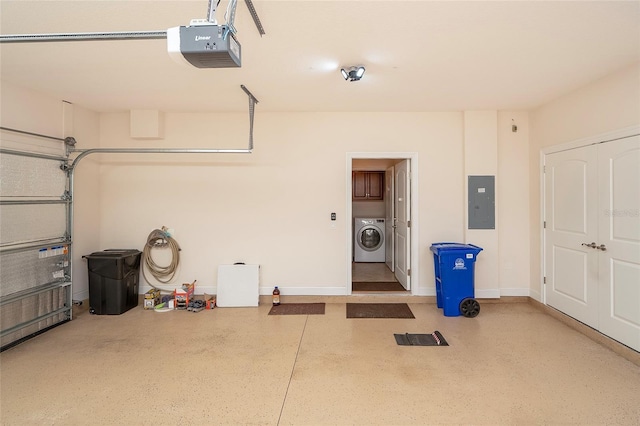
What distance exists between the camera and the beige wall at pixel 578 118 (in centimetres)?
279

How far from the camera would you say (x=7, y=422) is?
2.01m

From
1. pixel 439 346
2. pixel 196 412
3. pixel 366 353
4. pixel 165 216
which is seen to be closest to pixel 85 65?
pixel 165 216

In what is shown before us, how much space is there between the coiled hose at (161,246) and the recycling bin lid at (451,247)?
11.2ft

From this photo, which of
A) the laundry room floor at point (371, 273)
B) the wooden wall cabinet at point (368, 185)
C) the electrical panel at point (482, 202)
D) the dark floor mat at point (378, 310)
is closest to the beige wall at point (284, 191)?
the electrical panel at point (482, 202)

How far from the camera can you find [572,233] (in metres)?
3.45

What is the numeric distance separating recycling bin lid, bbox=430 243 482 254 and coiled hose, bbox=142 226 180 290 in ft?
11.2

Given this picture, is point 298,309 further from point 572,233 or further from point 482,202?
point 572,233

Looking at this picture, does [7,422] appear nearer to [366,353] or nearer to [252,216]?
[366,353]

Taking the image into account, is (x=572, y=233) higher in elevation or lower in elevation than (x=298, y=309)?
higher

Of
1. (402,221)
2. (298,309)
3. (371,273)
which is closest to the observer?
(298,309)

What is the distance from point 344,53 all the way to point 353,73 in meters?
0.25

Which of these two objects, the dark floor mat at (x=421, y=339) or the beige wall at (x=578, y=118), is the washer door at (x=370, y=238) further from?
the dark floor mat at (x=421, y=339)

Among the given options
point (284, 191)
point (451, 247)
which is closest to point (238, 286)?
point (284, 191)

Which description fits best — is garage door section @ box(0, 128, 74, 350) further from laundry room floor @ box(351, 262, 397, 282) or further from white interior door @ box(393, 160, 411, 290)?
white interior door @ box(393, 160, 411, 290)
